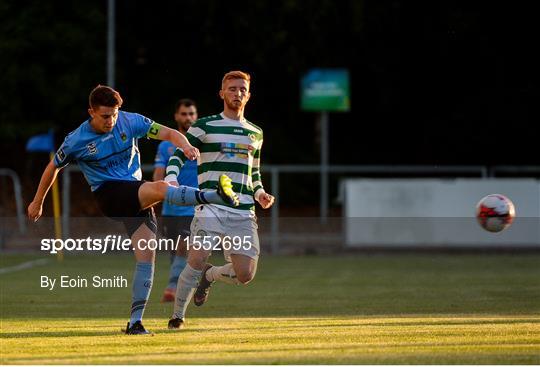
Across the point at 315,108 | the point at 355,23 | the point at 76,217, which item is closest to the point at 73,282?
the point at 76,217

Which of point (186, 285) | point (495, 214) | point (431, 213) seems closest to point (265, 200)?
point (186, 285)

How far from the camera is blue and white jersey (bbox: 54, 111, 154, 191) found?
424 inches

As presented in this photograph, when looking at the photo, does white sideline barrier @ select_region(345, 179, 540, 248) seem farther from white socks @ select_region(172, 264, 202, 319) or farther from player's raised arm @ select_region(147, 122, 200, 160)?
player's raised arm @ select_region(147, 122, 200, 160)

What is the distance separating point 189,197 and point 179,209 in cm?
457

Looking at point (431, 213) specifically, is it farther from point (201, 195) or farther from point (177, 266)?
point (201, 195)

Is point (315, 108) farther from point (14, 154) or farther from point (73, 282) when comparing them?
point (73, 282)

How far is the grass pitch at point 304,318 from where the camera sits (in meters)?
9.30

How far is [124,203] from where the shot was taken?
35.0 feet

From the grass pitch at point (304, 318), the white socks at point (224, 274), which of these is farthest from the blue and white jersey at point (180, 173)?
the white socks at point (224, 274)

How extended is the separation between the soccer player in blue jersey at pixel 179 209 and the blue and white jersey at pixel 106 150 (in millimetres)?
3537

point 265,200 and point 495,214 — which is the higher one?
point 265,200

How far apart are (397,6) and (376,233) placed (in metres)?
11.5

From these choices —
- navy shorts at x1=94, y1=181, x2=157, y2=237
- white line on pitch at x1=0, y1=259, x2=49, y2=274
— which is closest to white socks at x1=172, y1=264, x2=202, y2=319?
navy shorts at x1=94, y1=181, x2=157, y2=237

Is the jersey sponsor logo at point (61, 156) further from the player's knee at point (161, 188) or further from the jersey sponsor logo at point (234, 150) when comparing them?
the jersey sponsor logo at point (234, 150)
